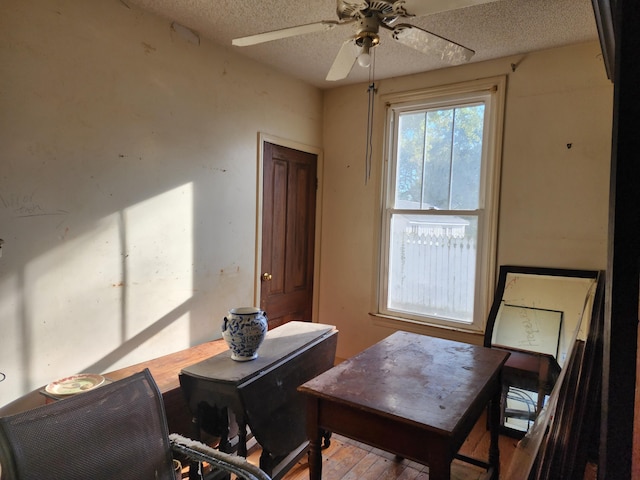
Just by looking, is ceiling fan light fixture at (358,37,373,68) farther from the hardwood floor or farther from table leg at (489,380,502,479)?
the hardwood floor

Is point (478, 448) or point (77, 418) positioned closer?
point (77, 418)

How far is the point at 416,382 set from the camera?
166 cm

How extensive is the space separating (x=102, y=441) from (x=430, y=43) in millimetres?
2133

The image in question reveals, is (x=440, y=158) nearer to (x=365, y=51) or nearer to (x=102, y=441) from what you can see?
(x=365, y=51)

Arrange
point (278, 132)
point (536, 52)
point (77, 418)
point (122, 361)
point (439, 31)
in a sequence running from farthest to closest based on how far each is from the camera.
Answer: point (278, 132)
point (536, 52)
point (439, 31)
point (122, 361)
point (77, 418)

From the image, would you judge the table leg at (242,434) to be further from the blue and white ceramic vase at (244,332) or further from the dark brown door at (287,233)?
the dark brown door at (287,233)

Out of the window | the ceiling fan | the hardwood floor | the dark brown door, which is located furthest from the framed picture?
the ceiling fan

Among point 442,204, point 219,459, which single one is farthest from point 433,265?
point 219,459

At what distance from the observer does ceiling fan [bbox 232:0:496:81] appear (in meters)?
1.60

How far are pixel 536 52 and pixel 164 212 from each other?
2889 millimetres

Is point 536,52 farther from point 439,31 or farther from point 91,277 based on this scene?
point 91,277

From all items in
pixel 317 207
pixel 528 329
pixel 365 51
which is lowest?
pixel 528 329

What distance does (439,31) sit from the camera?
8.27ft

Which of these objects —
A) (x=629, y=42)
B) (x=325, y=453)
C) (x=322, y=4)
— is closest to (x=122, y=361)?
(x=325, y=453)
